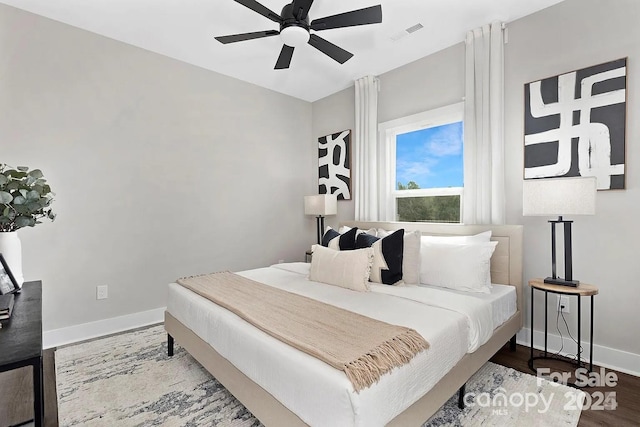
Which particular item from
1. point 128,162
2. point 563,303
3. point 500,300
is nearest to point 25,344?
point 128,162

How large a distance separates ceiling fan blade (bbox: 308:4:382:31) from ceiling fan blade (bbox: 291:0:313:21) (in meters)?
0.09

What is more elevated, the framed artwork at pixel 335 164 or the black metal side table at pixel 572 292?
the framed artwork at pixel 335 164

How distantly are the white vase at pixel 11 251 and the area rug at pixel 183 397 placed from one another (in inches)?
33.0

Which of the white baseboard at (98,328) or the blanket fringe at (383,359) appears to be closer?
the blanket fringe at (383,359)

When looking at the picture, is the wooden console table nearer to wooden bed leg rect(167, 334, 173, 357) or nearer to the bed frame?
the bed frame

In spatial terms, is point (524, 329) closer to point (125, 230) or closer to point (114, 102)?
point (125, 230)

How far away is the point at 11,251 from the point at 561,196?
11.9 ft

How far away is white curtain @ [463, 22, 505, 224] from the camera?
285cm

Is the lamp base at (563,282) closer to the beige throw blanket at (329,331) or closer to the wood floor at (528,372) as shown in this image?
the wood floor at (528,372)

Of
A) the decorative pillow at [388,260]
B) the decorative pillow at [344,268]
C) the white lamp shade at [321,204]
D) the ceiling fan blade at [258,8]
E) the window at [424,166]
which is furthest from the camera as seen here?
the white lamp shade at [321,204]

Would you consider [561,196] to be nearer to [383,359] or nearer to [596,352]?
[596,352]

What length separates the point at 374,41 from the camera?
124 inches

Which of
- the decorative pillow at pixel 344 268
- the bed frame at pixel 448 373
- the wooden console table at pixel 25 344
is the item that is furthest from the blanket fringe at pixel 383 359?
the wooden console table at pixel 25 344

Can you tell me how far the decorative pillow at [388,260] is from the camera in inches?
98.7
